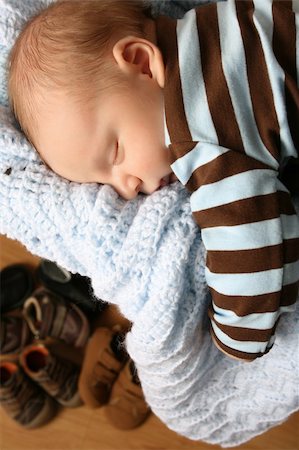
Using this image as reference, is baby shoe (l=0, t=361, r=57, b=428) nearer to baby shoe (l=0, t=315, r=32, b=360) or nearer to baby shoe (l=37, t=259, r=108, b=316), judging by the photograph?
baby shoe (l=0, t=315, r=32, b=360)

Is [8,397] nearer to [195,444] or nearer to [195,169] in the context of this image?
[195,444]

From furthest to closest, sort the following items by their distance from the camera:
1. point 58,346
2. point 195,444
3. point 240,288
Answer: point 58,346, point 195,444, point 240,288

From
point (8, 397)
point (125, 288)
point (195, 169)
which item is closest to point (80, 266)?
point (125, 288)

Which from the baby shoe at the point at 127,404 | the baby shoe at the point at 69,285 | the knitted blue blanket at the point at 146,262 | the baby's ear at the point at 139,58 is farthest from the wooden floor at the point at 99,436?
the baby's ear at the point at 139,58

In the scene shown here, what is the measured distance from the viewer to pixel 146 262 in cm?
71

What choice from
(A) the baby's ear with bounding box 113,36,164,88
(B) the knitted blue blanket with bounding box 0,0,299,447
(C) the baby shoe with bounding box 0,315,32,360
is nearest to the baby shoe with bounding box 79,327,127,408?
(C) the baby shoe with bounding box 0,315,32,360

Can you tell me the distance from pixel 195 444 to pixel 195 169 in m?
0.82

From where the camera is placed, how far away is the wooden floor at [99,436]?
1.25m

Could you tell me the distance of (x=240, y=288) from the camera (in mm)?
678

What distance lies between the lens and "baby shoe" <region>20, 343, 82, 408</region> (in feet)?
4.27

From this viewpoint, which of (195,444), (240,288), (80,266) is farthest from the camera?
(195,444)

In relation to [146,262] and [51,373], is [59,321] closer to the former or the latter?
[51,373]

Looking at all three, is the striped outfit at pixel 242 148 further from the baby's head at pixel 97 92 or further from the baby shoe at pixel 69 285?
the baby shoe at pixel 69 285

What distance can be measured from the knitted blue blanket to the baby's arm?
46 millimetres
